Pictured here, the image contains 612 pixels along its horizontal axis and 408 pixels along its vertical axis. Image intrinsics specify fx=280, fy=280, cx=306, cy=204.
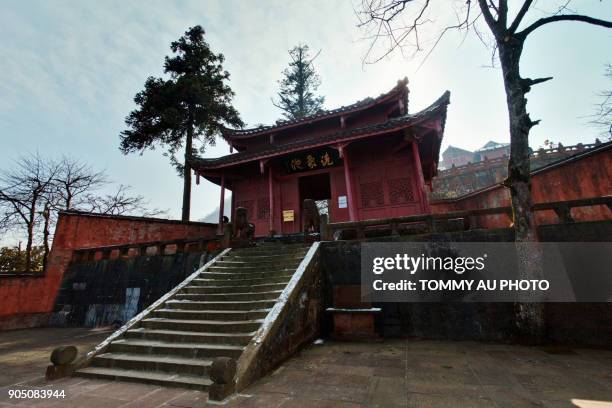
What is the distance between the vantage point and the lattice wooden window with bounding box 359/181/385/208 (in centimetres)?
1116

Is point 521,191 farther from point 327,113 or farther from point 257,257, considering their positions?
point 327,113

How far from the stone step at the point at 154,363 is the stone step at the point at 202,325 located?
65 cm

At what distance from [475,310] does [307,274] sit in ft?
11.9

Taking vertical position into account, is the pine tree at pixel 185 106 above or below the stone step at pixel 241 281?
above

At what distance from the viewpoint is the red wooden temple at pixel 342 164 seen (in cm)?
1055

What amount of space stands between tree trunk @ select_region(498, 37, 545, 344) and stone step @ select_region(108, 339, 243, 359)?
17.6 feet

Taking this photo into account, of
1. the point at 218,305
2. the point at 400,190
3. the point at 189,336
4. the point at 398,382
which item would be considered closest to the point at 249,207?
the point at 400,190

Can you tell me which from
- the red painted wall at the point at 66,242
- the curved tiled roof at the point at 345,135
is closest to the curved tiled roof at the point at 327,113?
the curved tiled roof at the point at 345,135

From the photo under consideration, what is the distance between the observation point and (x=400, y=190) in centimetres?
1090

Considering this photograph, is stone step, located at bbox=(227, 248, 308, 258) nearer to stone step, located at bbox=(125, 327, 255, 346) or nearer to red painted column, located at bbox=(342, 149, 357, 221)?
stone step, located at bbox=(125, 327, 255, 346)

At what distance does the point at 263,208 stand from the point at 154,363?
8951 millimetres

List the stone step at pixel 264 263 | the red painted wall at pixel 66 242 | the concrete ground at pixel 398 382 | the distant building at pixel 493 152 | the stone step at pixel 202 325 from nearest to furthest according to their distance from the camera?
→ the concrete ground at pixel 398 382
the stone step at pixel 202 325
the stone step at pixel 264 263
the red painted wall at pixel 66 242
the distant building at pixel 493 152

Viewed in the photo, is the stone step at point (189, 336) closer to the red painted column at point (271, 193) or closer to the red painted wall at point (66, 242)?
the red painted column at point (271, 193)

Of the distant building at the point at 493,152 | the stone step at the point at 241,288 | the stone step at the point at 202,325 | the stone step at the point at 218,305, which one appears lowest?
the stone step at the point at 202,325
